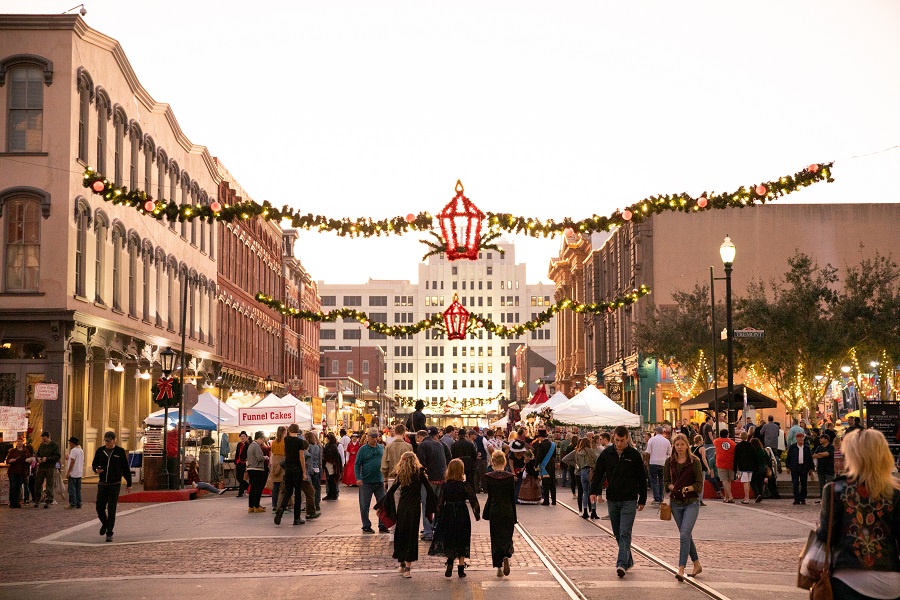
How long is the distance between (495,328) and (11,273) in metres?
14.9

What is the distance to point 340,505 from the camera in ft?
89.6

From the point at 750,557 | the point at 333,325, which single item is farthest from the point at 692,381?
the point at 333,325

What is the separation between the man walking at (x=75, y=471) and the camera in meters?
25.3

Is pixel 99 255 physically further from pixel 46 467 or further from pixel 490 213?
pixel 490 213

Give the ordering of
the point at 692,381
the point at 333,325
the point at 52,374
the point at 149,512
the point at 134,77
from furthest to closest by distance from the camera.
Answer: the point at 333,325 < the point at 692,381 < the point at 134,77 < the point at 52,374 < the point at 149,512

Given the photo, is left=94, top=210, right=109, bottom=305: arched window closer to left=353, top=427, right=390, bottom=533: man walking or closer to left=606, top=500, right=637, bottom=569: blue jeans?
left=353, top=427, right=390, bottom=533: man walking

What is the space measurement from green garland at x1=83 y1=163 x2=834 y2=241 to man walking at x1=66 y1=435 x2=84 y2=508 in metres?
8.44

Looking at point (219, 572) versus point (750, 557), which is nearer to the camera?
point (219, 572)

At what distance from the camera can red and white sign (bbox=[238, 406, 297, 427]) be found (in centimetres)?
3347

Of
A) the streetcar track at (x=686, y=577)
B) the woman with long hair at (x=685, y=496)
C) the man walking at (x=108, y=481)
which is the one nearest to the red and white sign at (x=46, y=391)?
the man walking at (x=108, y=481)

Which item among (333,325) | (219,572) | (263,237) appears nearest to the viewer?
(219,572)

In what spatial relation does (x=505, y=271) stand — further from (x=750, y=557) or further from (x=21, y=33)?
(x=750, y=557)

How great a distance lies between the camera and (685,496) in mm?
13328

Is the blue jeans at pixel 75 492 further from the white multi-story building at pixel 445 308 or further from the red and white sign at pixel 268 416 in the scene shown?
the white multi-story building at pixel 445 308
